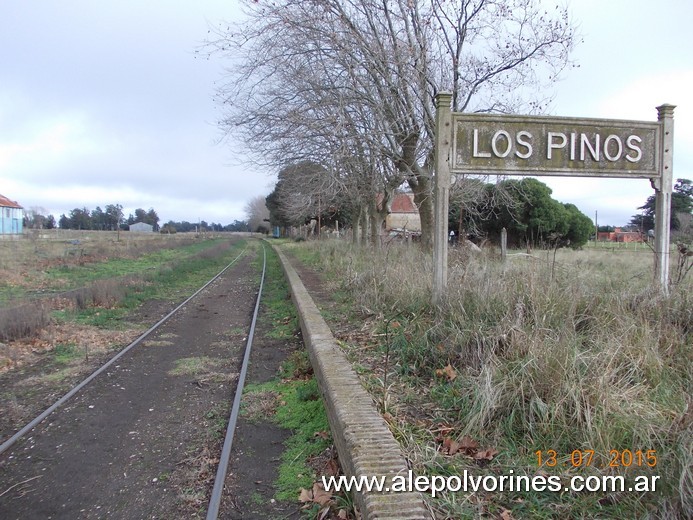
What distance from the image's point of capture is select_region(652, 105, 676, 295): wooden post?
6.74 metres

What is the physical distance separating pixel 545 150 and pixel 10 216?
7453 centimetres

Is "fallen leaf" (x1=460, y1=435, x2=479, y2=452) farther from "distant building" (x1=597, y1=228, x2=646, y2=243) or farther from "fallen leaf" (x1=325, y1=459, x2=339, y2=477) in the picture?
"distant building" (x1=597, y1=228, x2=646, y2=243)

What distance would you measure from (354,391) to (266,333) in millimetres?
4677

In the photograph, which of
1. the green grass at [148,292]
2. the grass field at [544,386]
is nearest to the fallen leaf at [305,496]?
the grass field at [544,386]

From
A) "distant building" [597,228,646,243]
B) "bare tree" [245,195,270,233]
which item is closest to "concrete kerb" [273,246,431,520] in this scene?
"distant building" [597,228,646,243]

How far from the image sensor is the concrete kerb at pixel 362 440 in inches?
95.8

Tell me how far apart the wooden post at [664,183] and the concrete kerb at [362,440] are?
4744 mm

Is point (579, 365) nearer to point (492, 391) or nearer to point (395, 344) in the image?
point (492, 391)

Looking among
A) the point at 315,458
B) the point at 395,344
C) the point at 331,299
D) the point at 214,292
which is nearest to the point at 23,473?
the point at 315,458

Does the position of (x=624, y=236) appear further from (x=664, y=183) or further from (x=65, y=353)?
(x=65, y=353)

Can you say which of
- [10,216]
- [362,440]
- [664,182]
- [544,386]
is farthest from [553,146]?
[10,216]

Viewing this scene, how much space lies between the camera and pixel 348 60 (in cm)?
1038

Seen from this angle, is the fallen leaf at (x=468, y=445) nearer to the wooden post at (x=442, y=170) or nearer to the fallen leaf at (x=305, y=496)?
the fallen leaf at (x=305, y=496)

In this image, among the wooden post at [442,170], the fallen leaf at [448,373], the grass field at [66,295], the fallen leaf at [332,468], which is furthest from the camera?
the grass field at [66,295]
